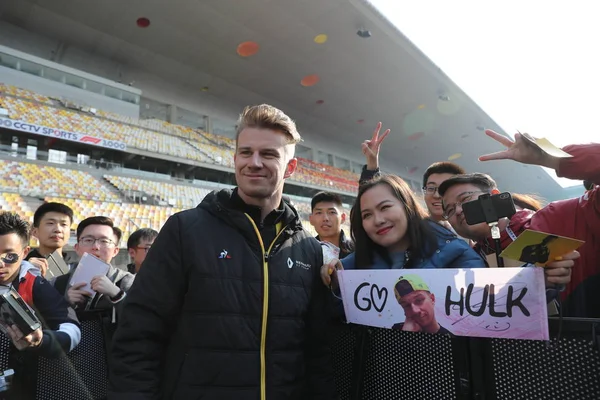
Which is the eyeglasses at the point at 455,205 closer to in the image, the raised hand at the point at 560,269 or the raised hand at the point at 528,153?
the raised hand at the point at 528,153

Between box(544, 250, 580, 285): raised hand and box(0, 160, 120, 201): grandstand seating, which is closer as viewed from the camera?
box(544, 250, 580, 285): raised hand

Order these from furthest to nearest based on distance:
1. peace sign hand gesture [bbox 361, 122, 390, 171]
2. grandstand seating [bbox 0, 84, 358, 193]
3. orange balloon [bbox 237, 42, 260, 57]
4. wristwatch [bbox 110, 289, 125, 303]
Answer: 1. orange balloon [bbox 237, 42, 260, 57]
2. grandstand seating [bbox 0, 84, 358, 193]
3. peace sign hand gesture [bbox 361, 122, 390, 171]
4. wristwatch [bbox 110, 289, 125, 303]

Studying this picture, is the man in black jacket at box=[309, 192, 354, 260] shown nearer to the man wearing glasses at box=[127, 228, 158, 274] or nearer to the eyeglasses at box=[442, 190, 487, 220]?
the eyeglasses at box=[442, 190, 487, 220]

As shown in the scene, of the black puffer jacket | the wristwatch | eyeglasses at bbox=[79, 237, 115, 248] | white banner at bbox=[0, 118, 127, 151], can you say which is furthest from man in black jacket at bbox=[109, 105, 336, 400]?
white banner at bbox=[0, 118, 127, 151]

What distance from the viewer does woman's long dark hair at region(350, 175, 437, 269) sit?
57.6 inches

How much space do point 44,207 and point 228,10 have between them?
38.1 feet

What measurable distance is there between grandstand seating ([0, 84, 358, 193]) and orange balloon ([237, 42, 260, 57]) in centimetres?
568

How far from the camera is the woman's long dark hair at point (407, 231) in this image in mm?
1464

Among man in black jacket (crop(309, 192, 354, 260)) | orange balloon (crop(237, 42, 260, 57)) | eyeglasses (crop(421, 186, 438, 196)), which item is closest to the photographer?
eyeglasses (crop(421, 186, 438, 196))

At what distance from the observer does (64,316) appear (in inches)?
65.1

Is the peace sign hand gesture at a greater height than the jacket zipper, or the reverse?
the peace sign hand gesture

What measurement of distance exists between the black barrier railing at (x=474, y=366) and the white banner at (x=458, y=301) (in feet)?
0.17

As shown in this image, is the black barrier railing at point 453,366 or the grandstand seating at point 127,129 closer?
the black barrier railing at point 453,366

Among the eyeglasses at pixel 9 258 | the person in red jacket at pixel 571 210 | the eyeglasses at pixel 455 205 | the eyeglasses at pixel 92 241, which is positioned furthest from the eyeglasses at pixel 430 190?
the eyeglasses at pixel 9 258
